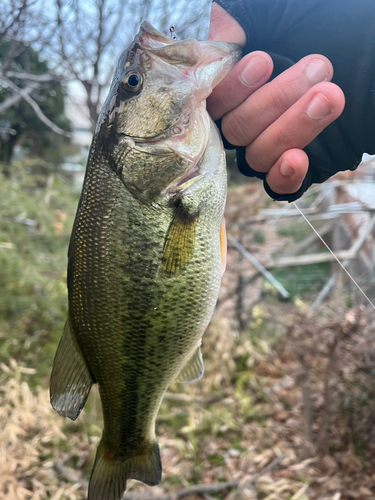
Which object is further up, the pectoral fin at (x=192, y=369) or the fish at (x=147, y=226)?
the fish at (x=147, y=226)

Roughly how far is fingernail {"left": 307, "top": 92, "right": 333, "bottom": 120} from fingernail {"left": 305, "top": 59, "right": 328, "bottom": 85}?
0.08 metres

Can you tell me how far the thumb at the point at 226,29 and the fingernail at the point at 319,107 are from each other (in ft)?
1.18

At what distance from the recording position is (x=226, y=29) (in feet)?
3.71

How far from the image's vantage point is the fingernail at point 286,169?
1097 mm

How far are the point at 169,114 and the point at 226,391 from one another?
11.6ft

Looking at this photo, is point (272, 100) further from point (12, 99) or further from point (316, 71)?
point (12, 99)

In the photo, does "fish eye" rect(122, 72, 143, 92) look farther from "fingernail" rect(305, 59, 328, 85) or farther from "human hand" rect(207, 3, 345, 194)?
"fingernail" rect(305, 59, 328, 85)

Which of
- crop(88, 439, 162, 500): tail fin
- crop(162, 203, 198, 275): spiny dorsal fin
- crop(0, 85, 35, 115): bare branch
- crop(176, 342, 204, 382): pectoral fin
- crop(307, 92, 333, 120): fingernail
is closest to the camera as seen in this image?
crop(307, 92, 333, 120): fingernail

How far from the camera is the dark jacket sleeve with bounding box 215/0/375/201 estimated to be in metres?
1.06

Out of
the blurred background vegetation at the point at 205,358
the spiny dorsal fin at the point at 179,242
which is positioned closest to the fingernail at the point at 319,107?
the spiny dorsal fin at the point at 179,242

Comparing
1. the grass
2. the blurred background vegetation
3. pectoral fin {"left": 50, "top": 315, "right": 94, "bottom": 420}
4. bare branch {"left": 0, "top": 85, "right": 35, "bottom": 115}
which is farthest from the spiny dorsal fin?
bare branch {"left": 0, "top": 85, "right": 35, "bottom": 115}

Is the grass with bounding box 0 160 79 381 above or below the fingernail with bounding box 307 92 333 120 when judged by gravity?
below

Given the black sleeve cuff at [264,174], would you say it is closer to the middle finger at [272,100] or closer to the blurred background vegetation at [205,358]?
the middle finger at [272,100]

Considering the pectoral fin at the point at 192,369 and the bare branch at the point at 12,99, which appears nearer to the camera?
the pectoral fin at the point at 192,369
